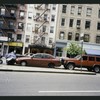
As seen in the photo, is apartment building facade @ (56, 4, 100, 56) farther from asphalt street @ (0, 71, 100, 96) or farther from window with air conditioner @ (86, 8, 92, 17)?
asphalt street @ (0, 71, 100, 96)

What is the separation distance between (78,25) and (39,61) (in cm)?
2376

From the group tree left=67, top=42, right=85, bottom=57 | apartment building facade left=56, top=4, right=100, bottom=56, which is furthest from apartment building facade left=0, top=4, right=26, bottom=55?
tree left=67, top=42, right=85, bottom=57

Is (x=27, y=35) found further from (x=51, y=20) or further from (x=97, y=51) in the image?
(x=97, y=51)

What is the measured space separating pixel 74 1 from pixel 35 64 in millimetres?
15792

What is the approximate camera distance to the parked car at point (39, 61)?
2108 cm

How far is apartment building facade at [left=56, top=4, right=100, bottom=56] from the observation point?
42.8m

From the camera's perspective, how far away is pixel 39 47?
4444 cm

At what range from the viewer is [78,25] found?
143ft

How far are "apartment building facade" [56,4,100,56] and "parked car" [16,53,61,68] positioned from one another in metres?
20.9

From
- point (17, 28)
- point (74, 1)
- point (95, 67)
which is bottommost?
point (95, 67)

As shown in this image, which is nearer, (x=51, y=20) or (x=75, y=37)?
(x=75, y=37)

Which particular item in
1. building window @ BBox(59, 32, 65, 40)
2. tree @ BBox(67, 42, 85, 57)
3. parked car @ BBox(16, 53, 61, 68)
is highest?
building window @ BBox(59, 32, 65, 40)

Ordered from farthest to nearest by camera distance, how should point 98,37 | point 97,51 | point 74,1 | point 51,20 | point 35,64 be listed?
point 51,20
point 98,37
point 97,51
point 35,64
point 74,1

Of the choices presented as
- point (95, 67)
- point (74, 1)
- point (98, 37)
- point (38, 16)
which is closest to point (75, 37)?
point (98, 37)
